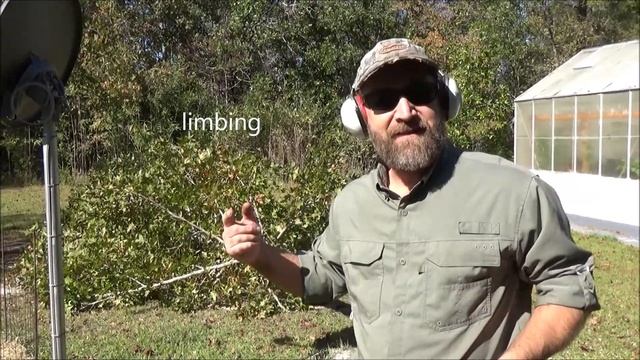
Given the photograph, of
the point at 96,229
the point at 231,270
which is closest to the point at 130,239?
the point at 96,229

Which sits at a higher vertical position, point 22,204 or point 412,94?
point 412,94

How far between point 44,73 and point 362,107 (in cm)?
105

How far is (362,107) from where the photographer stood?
2088 mm

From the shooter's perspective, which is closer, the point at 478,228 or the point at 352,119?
the point at 478,228

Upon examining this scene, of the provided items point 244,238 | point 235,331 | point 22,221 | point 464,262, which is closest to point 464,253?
point 464,262

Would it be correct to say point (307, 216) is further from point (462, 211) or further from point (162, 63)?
point (462, 211)

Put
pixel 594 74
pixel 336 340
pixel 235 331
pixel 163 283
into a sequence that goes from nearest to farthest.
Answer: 1. pixel 594 74
2. pixel 336 340
3. pixel 235 331
4. pixel 163 283

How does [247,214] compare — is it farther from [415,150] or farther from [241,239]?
[415,150]

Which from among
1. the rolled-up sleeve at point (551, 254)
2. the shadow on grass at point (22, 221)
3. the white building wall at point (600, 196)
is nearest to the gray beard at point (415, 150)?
the rolled-up sleeve at point (551, 254)

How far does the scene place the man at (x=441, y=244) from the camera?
1.72 meters

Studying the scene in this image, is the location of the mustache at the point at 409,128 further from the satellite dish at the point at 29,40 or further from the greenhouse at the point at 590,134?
the satellite dish at the point at 29,40

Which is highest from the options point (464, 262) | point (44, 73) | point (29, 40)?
point (29, 40)

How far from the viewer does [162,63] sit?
712 cm

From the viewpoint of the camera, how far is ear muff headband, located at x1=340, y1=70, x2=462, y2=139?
2068 mm
